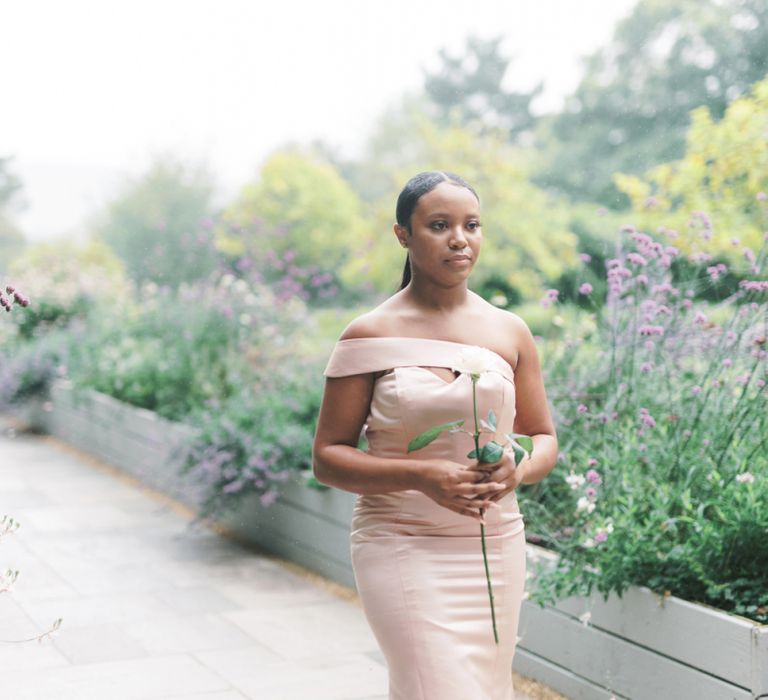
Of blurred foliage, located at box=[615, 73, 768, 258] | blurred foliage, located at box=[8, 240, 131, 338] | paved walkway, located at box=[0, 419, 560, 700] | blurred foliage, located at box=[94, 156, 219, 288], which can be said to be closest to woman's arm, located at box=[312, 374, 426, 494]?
paved walkway, located at box=[0, 419, 560, 700]

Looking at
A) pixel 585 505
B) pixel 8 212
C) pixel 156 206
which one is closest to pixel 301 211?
pixel 156 206

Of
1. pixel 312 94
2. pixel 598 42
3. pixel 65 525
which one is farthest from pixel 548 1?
pixel 65 525

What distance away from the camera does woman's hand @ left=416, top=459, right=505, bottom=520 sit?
1888 mm

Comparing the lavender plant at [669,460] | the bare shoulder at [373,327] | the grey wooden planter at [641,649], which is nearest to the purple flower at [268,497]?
the lavender plant at [669,460]

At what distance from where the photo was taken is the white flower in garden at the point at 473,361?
192cm

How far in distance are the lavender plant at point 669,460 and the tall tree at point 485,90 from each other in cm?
3138

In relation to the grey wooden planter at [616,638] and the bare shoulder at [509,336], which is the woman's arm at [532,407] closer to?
the bare shoulder at [509,336]

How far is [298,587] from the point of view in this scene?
5.17 metres

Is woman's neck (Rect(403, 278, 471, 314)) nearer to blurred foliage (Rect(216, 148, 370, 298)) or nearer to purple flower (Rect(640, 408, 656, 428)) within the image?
purple flower (Rect(640, 408, 656, 428))

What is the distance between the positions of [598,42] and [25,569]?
28.5 metres

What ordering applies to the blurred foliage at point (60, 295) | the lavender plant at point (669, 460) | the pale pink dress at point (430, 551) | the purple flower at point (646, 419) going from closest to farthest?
1. the pale pink dress at point (430, 551)
2. the lavender plant at point (669, 460)
3. the purple flower at point (646, 419)
4. the blurred foliage at point (60, 295)

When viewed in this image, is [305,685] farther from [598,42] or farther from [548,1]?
[548,1]

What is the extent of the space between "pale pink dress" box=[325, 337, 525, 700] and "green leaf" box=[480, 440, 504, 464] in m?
0.15

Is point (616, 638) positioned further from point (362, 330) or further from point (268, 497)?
point (268, 497)
